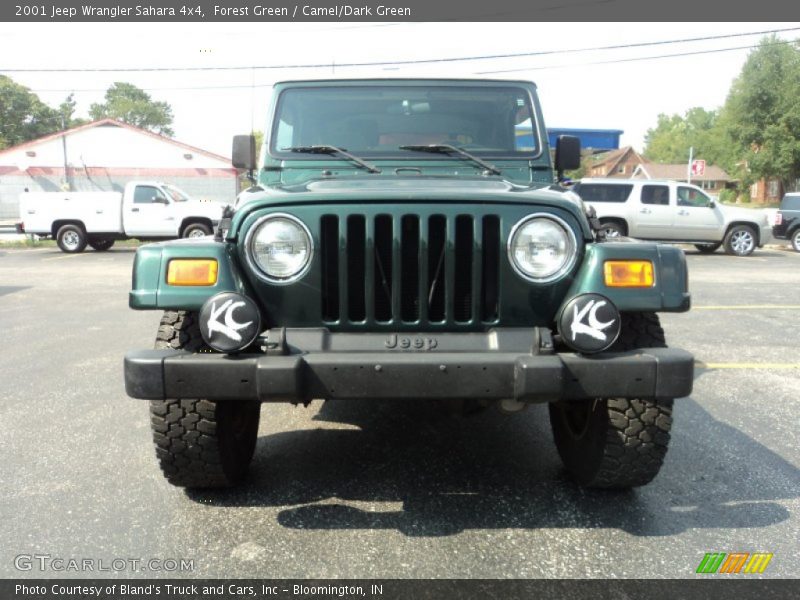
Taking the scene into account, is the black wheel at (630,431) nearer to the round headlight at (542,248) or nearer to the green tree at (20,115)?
the round headlight at (542,248)

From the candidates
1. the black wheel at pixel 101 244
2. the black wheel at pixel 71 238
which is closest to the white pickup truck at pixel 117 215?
the black wheel at pixel 71 238

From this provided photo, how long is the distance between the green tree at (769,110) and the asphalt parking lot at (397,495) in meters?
40.6

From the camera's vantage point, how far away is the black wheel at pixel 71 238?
16.7 metres

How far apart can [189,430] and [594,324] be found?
1.71 m

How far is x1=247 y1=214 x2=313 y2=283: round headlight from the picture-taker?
254 centimetres

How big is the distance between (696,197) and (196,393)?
15.4 m

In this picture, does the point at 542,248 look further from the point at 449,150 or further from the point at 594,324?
the point at 449,150

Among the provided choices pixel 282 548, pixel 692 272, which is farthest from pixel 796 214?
pixel 282 548

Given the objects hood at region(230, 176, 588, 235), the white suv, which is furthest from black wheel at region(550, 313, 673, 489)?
the white suv

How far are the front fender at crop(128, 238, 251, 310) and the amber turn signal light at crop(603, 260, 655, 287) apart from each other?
56.2 inches

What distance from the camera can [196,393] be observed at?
2.33m
